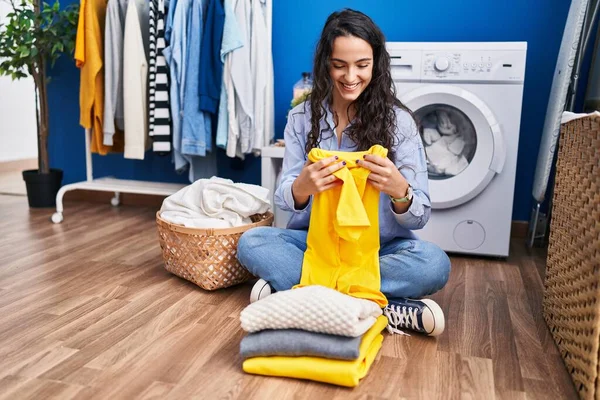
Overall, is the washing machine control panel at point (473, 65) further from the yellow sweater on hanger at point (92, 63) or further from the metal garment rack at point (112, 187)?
the yellow sweater on hanger at point (92, 63)

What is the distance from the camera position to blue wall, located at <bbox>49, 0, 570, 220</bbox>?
7.63 ft

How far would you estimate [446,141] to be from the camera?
213 cm

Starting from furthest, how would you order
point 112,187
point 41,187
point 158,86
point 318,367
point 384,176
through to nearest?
1. point 41,187
2. point 112,187
3. point 158,86
4. point 384,176
5. point 318,367

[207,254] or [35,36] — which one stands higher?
A: [35,36]

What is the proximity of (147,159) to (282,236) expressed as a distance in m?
1.59

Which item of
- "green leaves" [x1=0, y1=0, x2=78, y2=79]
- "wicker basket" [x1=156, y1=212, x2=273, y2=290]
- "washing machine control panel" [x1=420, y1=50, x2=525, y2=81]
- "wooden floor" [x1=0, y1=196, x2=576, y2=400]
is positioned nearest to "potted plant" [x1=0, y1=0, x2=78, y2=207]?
"green leaves" [x1=0, y1=0, x2=78, y2=79]

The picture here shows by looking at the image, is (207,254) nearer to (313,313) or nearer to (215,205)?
(215,205)

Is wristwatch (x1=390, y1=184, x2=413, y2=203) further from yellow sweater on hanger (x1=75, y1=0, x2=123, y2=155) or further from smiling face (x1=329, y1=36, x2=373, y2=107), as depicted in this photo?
yellow sweater on hanger (x1=75, y1=0, x2=123, y2=155)

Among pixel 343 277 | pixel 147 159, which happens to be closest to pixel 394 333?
pixel 343 277

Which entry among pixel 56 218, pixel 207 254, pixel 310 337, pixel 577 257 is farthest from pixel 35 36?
pixel 577 257

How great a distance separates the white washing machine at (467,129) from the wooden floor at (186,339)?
15cm

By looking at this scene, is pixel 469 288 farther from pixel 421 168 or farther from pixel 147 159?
pixel 147 159

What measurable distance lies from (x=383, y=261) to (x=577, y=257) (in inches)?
17.8

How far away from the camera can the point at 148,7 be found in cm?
254
